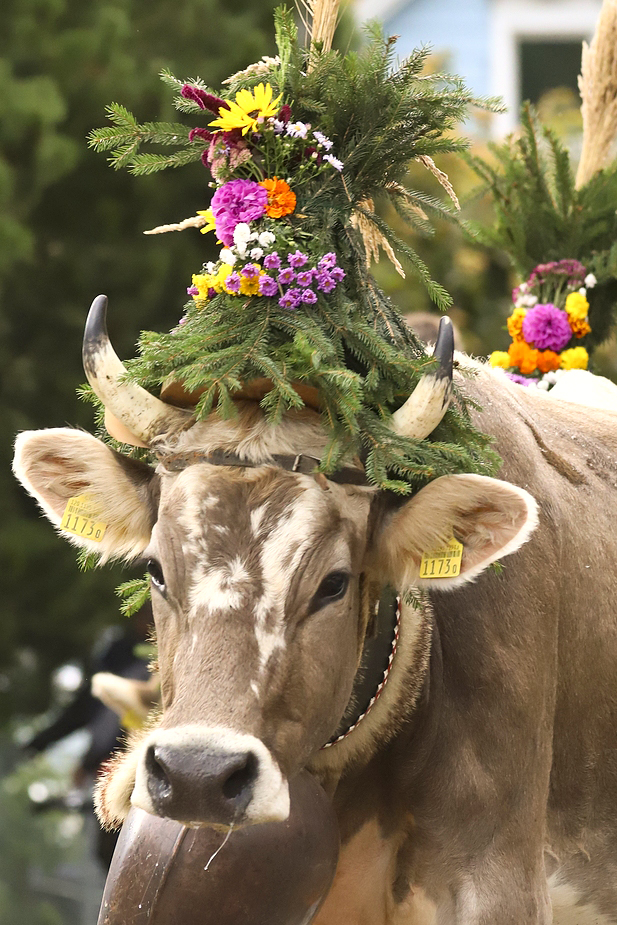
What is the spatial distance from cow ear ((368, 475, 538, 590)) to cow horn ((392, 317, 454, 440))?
15 centimetres

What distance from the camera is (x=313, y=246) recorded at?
3607 mm

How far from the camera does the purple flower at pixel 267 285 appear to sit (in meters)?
3.55

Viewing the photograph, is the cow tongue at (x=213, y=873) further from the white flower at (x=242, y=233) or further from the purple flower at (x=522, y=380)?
the purple flower at (x=522, y=380)

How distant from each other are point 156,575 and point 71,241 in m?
6.03

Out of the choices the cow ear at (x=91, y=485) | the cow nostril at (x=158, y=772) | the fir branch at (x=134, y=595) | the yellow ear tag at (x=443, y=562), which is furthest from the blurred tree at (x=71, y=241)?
the cow nostril at (x=158, y=772)

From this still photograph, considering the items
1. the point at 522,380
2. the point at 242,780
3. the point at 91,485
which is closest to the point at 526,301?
the point at 522,380

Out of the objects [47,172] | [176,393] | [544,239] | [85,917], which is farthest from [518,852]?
[47,172]

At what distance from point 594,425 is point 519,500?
1.61 meters

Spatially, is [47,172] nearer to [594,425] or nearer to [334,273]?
[594,425]

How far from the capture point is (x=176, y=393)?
3684 millimetres

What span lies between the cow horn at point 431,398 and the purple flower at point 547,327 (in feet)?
7.11

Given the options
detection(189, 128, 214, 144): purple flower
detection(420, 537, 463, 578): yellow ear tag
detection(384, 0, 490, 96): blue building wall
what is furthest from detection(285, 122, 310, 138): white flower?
detection(384, 0, 490, 96): blue building wall

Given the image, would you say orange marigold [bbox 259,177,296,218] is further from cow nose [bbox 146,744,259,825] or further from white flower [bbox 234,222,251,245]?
cow nose [bbox 146,744,259,825]

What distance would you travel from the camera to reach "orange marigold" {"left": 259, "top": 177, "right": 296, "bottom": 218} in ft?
11.8
